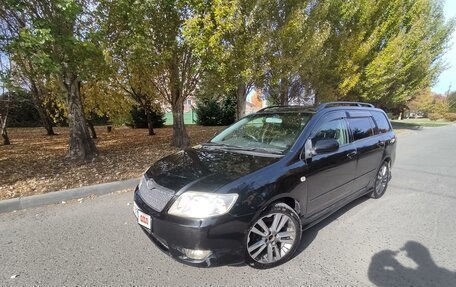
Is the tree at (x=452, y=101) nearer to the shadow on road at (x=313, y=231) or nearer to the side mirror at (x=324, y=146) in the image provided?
the shadow on road at (x=313, y=231)

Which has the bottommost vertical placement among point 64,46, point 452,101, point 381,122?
point 381,122

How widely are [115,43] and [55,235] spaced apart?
504 cm

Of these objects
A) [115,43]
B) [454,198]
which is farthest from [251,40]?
[454,198]

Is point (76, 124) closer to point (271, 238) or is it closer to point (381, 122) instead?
point (271, 238)

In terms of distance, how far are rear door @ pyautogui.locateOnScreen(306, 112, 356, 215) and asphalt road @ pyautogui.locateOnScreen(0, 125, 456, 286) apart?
0.48 metres

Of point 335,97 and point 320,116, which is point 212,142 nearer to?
point 320,116

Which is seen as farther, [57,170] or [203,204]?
[57,170]

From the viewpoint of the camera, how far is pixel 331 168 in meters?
3.63

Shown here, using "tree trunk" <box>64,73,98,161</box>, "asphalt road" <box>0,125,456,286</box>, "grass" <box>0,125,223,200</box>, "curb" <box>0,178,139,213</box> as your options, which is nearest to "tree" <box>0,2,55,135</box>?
"tree trunk" <box>64,73,98,161</box>

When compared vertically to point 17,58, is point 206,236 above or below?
below

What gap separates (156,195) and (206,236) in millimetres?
708

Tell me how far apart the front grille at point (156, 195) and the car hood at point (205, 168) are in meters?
0.05

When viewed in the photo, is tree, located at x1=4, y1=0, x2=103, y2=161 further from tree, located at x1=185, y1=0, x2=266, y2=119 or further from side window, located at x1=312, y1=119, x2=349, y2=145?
side window, located at x1=312, y1=119, x2=349, y2=145

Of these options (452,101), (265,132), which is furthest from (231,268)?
(452,101)
